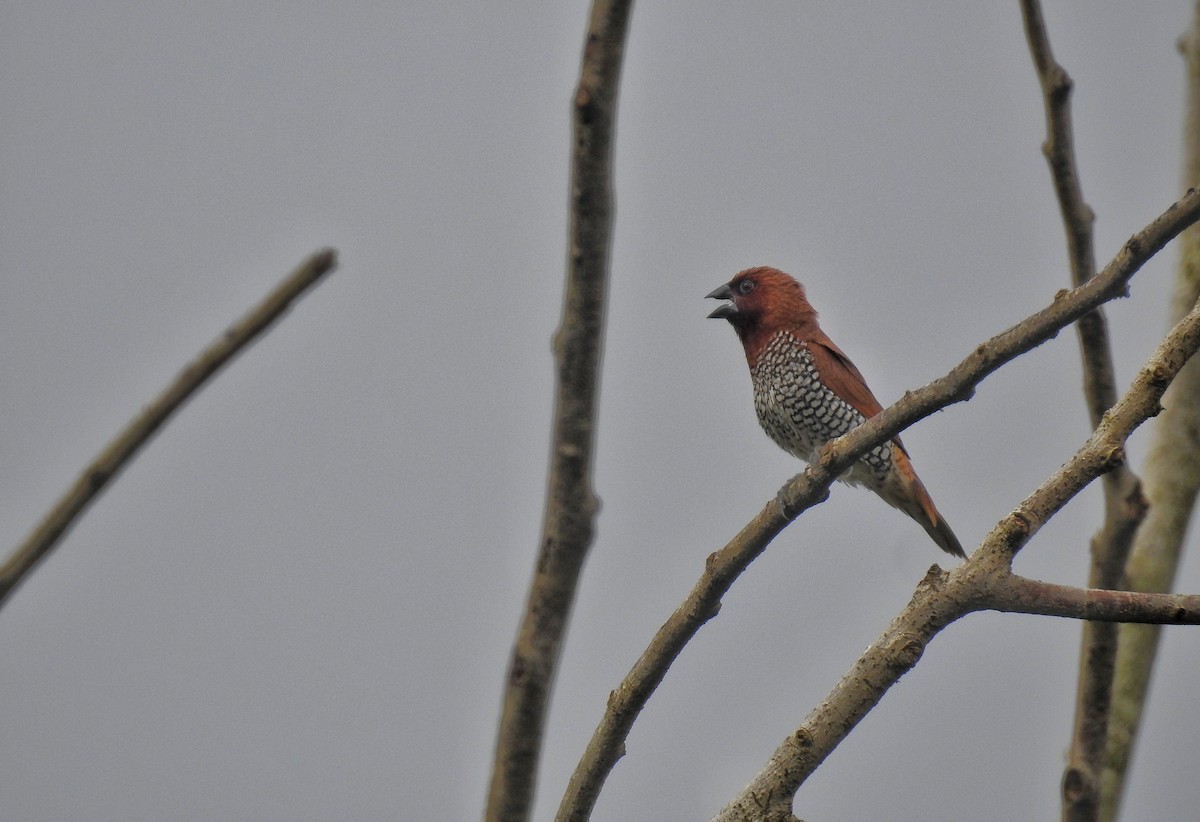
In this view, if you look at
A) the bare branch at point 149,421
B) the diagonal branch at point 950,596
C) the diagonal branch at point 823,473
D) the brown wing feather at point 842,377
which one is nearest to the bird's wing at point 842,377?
the brown wing feather at point 842,377

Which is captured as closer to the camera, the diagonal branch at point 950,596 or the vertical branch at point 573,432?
the diagonal branch at point 950,596

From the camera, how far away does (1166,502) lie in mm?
6238

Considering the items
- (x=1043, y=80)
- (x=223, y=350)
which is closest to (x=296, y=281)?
(x=223, y=350)

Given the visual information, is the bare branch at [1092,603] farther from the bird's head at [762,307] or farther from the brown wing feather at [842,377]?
the bird's head at [762,307]

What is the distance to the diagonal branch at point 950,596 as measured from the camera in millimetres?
3277

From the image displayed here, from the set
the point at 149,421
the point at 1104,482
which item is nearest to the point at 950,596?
the point at 149,421

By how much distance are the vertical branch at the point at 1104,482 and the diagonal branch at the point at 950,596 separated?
1886 millimetres

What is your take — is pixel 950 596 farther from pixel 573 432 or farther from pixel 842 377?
pixel 842 377

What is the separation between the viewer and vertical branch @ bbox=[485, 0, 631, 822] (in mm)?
3887

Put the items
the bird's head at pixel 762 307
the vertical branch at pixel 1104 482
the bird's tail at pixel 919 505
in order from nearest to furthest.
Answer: the vertical branch at pixel 1104 482 < the bird's tail at pixel 919 505 < the bird's head at pixel 762 307

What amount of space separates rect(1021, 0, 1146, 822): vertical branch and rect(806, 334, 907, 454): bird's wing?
169 cm

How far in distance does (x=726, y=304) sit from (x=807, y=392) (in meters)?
0.86

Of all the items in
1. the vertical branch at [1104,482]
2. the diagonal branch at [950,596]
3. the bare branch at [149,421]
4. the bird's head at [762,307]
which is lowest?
the bare branch at [149,421]

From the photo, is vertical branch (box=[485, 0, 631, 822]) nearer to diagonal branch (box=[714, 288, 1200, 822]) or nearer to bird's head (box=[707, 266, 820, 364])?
diagonal branch (box=[714, 288, 1200, 822])
